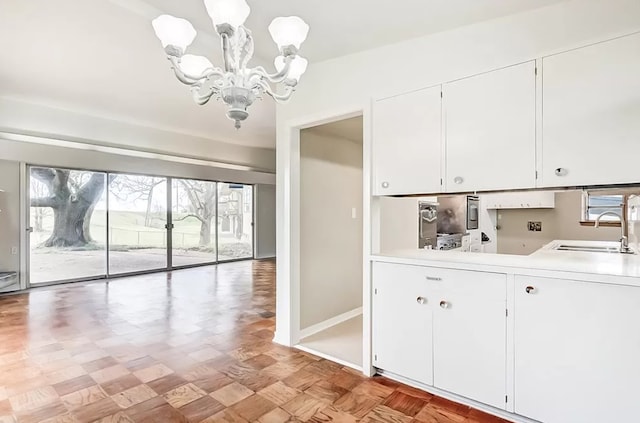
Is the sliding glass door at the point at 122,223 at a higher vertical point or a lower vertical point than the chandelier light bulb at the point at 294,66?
lower

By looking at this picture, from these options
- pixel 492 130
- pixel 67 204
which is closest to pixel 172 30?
pixel 492 130

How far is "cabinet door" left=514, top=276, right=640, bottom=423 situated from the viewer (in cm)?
160

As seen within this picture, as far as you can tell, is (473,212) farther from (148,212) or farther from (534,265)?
(148,212)

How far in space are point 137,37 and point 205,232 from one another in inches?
208

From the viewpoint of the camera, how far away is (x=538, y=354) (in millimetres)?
1810

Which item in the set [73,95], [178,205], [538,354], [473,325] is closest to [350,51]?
[473,325]

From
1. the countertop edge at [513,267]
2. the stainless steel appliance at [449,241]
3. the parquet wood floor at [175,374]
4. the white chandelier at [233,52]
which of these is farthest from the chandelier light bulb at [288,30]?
the stainless steel appliance at [449,241]

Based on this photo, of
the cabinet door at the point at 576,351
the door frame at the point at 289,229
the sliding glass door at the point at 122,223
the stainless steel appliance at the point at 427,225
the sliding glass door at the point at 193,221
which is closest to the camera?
the cabinet door at the point at 576,351

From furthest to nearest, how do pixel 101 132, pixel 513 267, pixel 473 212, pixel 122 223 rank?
pixel 122 223 → pixel 473 212 → pixel 101 132 → pixel 513 267

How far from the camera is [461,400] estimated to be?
6.89ft

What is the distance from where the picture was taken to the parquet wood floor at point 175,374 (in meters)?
2.02

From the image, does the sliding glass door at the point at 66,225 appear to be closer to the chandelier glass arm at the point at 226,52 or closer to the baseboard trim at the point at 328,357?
the baseboard trim at the point at 328,357

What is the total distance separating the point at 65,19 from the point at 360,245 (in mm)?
3561

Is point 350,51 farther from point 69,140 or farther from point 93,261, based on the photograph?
point 93,261
